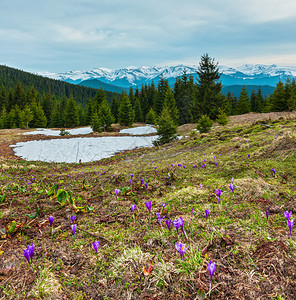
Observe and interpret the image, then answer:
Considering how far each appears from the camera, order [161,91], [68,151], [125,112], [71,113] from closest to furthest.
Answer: [68,151] → [125,112] → [161,91] → [71,113]

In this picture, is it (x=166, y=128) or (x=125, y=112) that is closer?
(x=166, y=128)

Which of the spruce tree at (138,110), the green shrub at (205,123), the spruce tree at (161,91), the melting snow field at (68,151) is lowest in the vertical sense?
the melting snow field at (68,151)

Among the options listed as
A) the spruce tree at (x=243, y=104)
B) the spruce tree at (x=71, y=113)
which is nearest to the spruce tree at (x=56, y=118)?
the spruce tree at (x=71, y=113)

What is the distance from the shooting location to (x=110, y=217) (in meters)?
3.32

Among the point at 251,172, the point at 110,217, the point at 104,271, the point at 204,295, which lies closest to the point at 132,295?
the point at 104,271

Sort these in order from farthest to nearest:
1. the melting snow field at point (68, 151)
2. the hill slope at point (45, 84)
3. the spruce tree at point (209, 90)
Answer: the hill slope at point (45, 84)
the spruce tree at point (209, 90)
the melting snow field at point (68, 151)

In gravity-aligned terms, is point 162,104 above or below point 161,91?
below

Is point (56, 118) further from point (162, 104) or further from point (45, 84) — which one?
point (45, 84)

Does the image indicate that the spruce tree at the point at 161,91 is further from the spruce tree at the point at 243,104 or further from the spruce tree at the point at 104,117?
the spruce tree at the point at 243,104

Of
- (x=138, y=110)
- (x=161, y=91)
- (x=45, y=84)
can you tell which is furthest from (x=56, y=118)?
(x=45, y=84)

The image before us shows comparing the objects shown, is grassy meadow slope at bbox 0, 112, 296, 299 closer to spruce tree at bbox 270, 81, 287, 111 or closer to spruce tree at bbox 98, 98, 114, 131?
spruce tree at bbox 270, 81, 287, 111

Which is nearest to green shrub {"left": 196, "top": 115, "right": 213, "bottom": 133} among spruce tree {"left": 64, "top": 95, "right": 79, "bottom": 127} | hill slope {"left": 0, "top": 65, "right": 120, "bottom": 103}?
spruce tree {"left": 64, "top": 95, "right": 79, "bottom": 127}

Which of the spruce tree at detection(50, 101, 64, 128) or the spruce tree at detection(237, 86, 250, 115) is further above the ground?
the spruce tree at detection(237, 86, 250, 115)

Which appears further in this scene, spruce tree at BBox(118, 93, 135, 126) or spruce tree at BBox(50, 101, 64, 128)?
spruce tree at BBox(50, 101, 64, 128)
